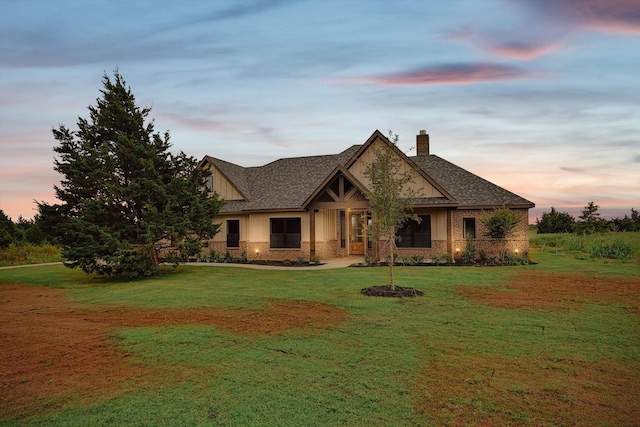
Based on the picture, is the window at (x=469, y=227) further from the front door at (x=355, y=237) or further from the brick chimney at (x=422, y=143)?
the brick chimney at (x=422, y=143)

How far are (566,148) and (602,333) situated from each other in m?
20.4

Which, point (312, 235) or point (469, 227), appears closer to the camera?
point (312, 235)

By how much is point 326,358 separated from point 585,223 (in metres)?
33.0

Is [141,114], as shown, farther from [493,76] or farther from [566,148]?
[566,148]

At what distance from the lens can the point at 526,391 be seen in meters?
4.81

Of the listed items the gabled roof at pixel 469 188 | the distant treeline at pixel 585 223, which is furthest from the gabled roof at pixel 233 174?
the distant treeline at pixel 585 223

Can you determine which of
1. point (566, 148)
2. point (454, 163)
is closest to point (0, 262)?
point (454, 163)

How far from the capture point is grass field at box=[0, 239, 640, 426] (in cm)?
435

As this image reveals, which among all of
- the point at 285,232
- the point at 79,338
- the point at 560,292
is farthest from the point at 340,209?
the point at 79,338

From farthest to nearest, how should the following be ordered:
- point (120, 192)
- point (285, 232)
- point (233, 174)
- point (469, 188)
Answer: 1. point (233, 174)
2. point (285, 232)
3. point (469, 188)
4. point (120, 192)

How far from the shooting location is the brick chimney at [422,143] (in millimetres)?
26641

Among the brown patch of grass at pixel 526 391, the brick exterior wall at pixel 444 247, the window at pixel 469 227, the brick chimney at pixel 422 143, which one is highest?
the brick chimney at pixel 422 143

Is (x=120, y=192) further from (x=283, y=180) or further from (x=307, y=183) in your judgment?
(x=283, y=180)

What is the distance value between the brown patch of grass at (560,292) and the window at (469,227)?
714 centimetres
